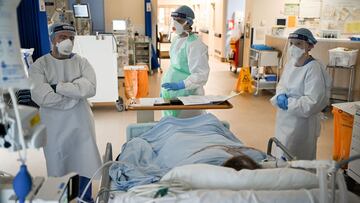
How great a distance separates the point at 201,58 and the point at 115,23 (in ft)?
16.2

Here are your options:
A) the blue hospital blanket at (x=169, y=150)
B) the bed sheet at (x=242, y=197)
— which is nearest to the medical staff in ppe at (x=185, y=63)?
the blue hospital blanket at (x=169, y=150)

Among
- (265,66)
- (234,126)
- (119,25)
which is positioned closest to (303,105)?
(234,126)

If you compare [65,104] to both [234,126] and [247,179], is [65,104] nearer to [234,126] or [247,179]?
[247,179]

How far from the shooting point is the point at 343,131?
126 inches

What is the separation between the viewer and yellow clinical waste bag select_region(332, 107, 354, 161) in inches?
124

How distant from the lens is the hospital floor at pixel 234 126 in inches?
139

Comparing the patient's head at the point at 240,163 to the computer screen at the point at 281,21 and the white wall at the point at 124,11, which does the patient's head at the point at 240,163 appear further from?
the white wall at the point at 124,11

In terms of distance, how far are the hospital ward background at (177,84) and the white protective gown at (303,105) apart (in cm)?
2

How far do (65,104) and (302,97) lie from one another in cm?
174

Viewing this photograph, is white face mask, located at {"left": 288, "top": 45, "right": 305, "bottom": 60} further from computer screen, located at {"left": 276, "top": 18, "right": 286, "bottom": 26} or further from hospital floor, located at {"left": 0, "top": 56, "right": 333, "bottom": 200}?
computer screen, located at {"left": 276, "top": 18, "right": 286, "bottom": 26}

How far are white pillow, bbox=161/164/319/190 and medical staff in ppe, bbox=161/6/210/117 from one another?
1.52 meters

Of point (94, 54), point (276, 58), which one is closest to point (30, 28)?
point (94, 54)

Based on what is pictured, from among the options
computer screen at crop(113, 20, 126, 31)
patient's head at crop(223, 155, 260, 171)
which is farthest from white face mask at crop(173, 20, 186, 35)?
computer screen at crop(113, 20, 126, 31)

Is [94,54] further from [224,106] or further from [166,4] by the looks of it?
[166,4]
